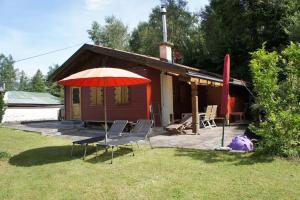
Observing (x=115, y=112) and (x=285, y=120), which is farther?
(x=115, y=112)

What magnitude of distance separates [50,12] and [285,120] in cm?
1593

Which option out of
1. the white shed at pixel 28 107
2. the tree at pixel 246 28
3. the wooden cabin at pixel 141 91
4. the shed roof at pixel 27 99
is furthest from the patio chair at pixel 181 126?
the shed roof at pixel 27 99

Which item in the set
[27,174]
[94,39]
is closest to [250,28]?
[27,174]

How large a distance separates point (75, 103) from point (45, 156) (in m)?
9.11

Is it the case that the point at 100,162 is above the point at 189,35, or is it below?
below

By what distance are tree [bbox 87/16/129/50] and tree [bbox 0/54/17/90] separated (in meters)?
41.3

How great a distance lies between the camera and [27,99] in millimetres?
28094

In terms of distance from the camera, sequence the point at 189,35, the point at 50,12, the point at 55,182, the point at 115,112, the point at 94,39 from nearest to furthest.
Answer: the point at 55,182, the point at 115,112, the point at 50,12, the point at 189,35, the point at 94,39

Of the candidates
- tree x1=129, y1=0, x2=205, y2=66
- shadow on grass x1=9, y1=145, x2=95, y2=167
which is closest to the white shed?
tree x1=129, y1=0, x2=205, y2=66

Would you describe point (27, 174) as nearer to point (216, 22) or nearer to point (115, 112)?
point (115, 112)

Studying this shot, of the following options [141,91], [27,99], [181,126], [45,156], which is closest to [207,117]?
Result: [181,126]

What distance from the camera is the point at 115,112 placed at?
46.6 feet

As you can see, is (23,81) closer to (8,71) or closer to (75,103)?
(8,71)

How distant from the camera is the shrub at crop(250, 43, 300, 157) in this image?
23.4ft
